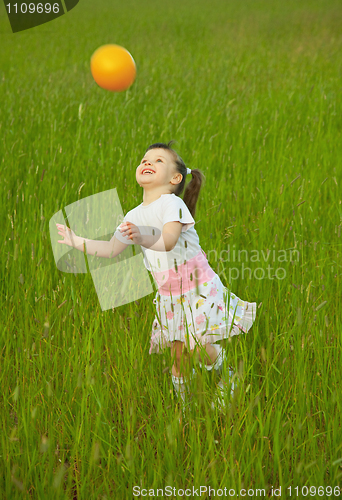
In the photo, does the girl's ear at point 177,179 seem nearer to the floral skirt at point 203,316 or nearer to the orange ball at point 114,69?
the floral skirt at point 203,316

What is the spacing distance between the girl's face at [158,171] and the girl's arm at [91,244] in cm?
29

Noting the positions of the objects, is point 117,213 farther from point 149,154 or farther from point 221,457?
point 221,457

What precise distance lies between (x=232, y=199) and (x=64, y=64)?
6.39 meters

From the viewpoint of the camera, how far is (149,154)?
194 cm

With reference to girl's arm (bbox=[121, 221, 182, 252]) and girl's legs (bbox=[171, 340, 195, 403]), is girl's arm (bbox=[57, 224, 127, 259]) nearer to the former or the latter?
girl's arm (bbox=[121, 221, 182, 252])

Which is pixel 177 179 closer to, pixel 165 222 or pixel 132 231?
pixel 165 222

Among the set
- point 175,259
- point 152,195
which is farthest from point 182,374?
point 152,195

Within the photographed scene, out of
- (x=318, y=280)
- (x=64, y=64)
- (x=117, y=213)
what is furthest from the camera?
(x=64, y=64)

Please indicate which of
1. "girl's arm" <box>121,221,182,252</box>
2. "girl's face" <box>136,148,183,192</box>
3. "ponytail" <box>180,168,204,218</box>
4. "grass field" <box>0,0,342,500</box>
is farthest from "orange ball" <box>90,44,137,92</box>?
"girl's arm" <box>121,221,182,252</box>

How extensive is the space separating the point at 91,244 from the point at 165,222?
337mm

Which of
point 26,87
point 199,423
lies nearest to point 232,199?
point 199,423

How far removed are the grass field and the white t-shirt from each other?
205 mm

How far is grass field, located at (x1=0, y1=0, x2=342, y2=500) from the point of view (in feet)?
4.67

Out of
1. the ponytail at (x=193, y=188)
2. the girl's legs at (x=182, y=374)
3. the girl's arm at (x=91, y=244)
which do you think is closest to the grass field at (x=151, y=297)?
the girl's legs at (x=182, y=374)
